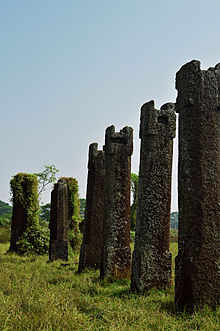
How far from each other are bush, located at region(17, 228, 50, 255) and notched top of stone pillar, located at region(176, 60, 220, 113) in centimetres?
1278

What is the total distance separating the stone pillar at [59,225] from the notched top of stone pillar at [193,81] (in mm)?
9638

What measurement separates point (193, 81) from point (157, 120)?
202 cm

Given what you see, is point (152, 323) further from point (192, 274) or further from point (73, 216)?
point (73, 216)

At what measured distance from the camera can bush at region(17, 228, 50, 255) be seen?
16844 mm

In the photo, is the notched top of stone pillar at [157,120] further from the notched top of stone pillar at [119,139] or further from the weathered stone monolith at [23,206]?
the weathered stone monolith at [23,206]

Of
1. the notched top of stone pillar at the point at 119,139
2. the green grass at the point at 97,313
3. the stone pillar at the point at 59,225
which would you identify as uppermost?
the notched top of stone pillar at the point at 119,139

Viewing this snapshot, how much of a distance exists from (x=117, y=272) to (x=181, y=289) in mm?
3583

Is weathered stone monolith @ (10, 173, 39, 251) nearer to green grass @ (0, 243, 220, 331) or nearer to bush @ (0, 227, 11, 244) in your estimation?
bush @ (0, 227, 11, 244)

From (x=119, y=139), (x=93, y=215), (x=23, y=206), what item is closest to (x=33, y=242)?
(x=23, y=206)

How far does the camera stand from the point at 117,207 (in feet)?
29.7

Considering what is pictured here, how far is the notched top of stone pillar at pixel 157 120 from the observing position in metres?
7.69

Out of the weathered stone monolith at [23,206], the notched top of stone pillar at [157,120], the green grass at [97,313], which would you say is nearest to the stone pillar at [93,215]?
the notched top of stone pillar at [157,120]

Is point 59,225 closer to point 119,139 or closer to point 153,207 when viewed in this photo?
point 119,139

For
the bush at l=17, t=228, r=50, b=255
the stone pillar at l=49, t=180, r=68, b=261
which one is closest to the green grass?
the stone pillar at l=49, t=180, r=68, b=261
